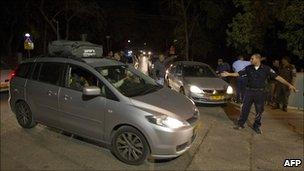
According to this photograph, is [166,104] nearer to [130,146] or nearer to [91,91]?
[130,146]

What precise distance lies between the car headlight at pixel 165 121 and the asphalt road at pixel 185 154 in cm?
77

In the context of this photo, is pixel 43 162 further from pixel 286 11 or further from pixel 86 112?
pixel 286 11

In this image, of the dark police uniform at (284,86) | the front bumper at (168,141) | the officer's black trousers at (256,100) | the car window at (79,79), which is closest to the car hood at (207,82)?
the dark police uniform at (284,86)

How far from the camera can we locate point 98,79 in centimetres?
706

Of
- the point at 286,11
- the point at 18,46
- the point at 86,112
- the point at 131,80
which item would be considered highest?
the point at 286,11

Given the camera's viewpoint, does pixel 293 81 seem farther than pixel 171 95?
Yes

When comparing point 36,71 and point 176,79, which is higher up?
point 36,71

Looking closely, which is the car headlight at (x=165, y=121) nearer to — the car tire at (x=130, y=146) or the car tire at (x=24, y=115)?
the car tire at (x=130, y=146)

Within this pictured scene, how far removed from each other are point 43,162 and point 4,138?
176 cm

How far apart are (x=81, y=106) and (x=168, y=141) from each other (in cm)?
186

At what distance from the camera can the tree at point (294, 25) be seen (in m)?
17.2

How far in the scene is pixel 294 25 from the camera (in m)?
18.1

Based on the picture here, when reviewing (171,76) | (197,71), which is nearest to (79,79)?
(197,71)

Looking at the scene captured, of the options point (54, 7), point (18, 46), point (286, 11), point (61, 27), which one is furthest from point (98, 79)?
point (18, 46)
